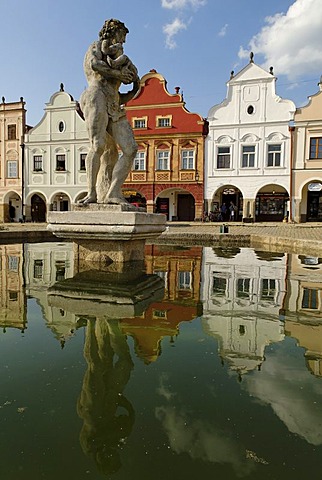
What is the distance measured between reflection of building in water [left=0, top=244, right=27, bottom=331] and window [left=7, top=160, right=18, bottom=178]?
101 ft

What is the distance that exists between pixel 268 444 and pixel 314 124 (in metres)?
29.3

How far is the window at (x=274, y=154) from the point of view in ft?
91.6

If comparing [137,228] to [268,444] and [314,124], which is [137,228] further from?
[314,124]

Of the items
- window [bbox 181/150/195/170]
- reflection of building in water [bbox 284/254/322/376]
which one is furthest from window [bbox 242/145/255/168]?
reflection of building in water [bbox 284/254/322/376]

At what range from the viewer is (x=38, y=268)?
18.3 ft

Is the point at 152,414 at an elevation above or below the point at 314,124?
below

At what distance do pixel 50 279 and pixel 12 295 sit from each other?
86 centimetres

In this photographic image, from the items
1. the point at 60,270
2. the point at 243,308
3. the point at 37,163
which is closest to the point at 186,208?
the point at 37,163

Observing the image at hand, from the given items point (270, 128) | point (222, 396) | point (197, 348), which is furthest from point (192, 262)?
point (270, 128)

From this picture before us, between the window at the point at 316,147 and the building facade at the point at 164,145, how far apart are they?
819 centimetres

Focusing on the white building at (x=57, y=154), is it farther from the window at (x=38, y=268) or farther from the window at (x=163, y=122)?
the window at (x=38, y=268)

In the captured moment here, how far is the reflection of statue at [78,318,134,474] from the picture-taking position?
147 centimetres

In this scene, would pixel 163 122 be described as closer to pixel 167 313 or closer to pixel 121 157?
pixel 121 157

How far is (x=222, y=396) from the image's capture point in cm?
188
